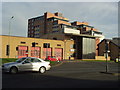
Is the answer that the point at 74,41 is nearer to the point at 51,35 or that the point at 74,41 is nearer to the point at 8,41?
the point at 51,35

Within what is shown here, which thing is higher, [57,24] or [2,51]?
[57,24]

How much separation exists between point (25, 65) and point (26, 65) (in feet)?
0.30

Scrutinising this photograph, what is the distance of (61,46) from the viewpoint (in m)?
60.3

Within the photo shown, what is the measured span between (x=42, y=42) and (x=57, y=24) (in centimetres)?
5275

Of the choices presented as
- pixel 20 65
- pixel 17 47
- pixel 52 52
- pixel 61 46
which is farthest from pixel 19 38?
pixel 20 65

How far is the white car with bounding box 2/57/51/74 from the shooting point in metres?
15.4

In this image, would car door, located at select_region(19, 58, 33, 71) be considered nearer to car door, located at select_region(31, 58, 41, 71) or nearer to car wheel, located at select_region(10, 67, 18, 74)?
car door, located at select_region(31, 58, 41, 71)

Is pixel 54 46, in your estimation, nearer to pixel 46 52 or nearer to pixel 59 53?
pixel 46 52

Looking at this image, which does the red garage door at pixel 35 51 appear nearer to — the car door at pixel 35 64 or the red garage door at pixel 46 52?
the red garage door at pixel 46 52

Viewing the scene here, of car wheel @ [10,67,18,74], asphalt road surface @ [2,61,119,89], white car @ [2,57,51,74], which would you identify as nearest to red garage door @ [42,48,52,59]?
white car @ [2,57,51,74]

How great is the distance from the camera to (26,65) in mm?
15906

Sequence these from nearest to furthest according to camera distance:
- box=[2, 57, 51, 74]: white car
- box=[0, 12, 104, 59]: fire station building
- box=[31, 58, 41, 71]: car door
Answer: box=[2, 57, 51, 74]: white car
box=[31, 58, 41, 71]: car door
box=[0, 12, 104, 59]: fire station building

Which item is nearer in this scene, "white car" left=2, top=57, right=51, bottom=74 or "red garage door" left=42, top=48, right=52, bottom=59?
"white car" left=2, top=57, right=51, bottom=74

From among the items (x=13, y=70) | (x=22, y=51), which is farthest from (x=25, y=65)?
(x=22, y=51)
